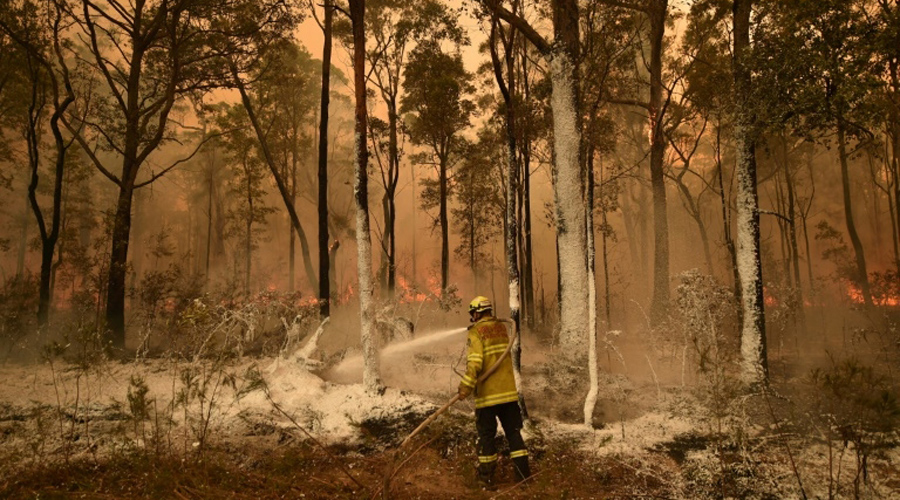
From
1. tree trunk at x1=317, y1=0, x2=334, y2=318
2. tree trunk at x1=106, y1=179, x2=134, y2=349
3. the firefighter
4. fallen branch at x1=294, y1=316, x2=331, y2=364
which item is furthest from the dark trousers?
tree trunk at x1=106, y1=179, x2=134, y2=349

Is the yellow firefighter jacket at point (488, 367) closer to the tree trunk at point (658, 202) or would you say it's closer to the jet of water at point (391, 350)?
the jet of water at point (391, 350)

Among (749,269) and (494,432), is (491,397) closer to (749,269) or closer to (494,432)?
(494,432)

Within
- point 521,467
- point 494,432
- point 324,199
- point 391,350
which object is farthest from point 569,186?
point 324,199

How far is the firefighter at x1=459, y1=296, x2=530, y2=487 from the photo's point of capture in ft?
16.7

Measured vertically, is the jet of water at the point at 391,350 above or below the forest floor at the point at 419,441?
above

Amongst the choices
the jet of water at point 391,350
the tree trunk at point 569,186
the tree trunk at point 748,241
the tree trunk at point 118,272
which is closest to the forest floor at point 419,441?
the jet of water at point 391,350

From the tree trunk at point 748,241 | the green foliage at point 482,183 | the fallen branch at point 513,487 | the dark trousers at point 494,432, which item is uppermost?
the green foliage at point 482,183

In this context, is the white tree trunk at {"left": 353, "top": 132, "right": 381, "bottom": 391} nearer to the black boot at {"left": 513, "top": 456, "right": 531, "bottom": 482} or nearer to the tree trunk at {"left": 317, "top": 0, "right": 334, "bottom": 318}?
the black boot at {"left": 513, "top": 456, "right": 531, "bottom": 482}

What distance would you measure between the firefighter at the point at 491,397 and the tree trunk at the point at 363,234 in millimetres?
2809

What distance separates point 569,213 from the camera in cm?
938

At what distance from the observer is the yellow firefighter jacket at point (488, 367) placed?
17.2 ft

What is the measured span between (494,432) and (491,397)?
0.40m

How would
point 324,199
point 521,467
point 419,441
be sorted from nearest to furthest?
point 521,467, point 419,441, point 324,199

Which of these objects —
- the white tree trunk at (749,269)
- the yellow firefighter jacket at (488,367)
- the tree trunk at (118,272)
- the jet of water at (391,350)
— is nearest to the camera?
the yellow firefighter jacket at (488,367)
